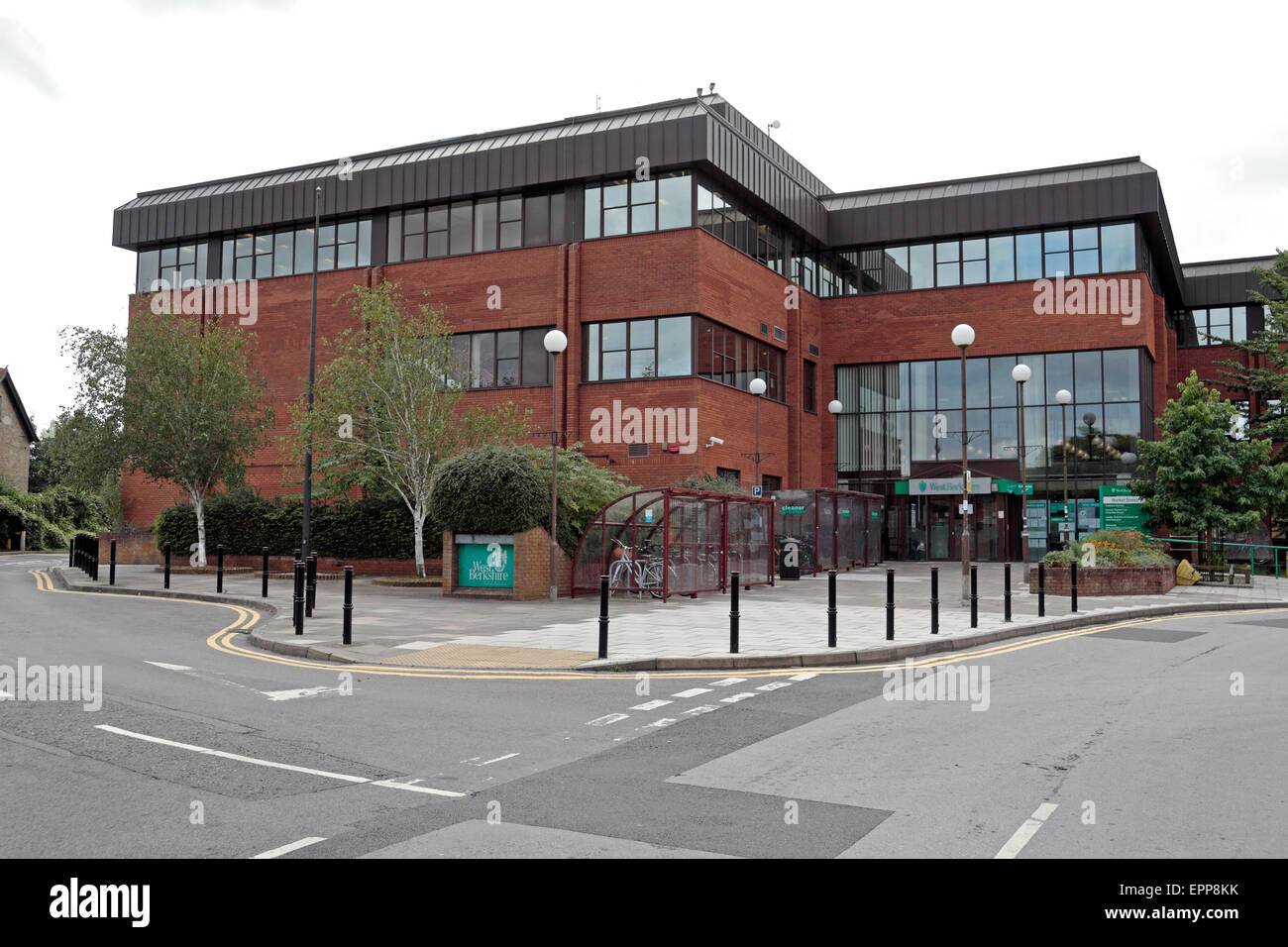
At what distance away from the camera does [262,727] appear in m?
8.16

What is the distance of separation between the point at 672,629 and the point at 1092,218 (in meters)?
29.3

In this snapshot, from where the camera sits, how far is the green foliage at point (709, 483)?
29.4 metres

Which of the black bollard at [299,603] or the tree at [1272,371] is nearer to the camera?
the black bollard at [299,603]

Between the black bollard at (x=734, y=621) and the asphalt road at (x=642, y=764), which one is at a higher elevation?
the black bollard at (x=734, y=621)

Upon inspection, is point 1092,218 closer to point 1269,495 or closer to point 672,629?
point 1269,495

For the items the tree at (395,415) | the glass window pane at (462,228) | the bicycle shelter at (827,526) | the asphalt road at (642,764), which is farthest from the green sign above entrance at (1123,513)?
the asphalt road at (642,764)

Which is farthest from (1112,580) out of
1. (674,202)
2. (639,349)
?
(674,202)

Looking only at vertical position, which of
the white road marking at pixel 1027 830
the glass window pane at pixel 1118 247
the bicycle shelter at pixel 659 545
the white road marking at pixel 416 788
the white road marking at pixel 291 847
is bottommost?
the white road marking at pixel 416 788

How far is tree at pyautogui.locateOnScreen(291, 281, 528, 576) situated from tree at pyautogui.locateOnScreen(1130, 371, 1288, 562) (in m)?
19.1

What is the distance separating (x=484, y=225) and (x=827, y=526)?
1599 cm

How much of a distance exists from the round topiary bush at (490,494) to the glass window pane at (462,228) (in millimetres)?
16024

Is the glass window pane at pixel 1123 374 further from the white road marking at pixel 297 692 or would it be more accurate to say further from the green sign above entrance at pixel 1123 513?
the white road marking at pixel 297 692

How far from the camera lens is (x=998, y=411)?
39062mm
